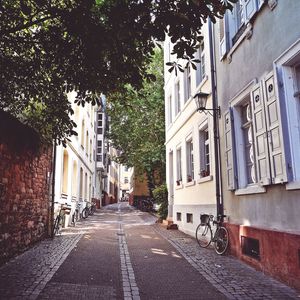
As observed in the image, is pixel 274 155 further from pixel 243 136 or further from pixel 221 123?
pixel 221 123

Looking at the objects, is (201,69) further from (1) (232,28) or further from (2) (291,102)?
(2) (291,102)

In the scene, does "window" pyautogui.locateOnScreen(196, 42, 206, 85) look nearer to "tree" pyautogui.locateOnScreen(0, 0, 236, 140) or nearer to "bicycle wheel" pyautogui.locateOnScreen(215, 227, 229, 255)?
"bicycle wheel" pyautogui.locateOnScreen(215, 227, 229, 255)

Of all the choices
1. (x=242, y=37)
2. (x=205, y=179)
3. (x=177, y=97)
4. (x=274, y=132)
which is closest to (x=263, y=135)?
(x=274, y=132)

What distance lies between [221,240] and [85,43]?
5.79 m

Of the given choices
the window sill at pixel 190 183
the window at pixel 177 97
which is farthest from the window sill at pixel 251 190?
the window at pixel 177 97

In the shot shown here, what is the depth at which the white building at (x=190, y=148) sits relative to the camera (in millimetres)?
11008

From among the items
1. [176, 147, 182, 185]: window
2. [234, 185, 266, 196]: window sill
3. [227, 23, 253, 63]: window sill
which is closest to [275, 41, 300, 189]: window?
[234, 185, 266, 196]: window sill

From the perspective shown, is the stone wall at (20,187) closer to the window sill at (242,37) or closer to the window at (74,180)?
the window sill at (242,37)

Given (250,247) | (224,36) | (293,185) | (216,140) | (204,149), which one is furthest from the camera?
(204,149)

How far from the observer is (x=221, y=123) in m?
9.61

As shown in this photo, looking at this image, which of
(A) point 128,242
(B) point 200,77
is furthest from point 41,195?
(B) point 200,77

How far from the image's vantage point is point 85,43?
16.9ft

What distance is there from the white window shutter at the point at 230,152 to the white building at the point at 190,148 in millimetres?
1483

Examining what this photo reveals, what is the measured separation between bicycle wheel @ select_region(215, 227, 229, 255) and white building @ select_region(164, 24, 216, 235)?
1191 mm
